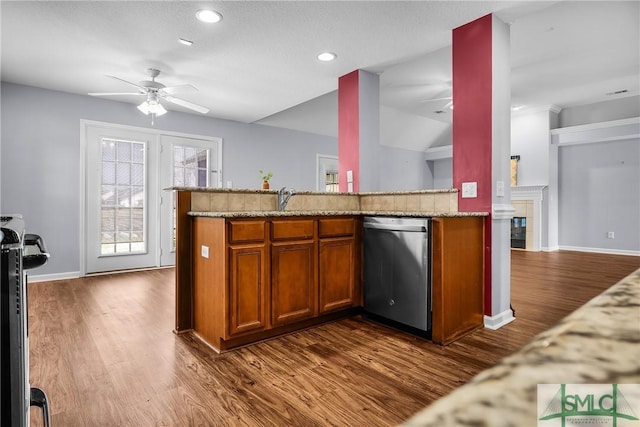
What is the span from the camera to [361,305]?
3.06 meters

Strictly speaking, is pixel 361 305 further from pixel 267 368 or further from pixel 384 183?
pixel 384 183

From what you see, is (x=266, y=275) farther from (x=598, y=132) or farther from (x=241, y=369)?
(x=598, y=132)

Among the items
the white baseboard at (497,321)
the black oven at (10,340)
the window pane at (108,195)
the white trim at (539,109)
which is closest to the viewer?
the black oven at (10,340)

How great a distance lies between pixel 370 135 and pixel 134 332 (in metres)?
3.02

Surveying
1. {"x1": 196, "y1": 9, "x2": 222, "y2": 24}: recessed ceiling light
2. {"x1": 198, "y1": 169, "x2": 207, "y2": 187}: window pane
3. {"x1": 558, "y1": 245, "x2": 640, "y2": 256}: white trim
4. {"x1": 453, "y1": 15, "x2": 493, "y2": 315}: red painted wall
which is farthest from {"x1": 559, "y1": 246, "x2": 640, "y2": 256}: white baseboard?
{"x1": 196, "y1": 9, "x2": 222, "y2": 24}: recessed ceiling light

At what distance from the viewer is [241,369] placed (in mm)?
2080

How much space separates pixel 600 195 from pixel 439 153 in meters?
3.63

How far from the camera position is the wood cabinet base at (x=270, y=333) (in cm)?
236

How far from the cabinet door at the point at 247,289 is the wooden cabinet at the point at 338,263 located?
0.52m

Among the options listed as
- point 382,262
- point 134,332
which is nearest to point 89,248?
point 134,332

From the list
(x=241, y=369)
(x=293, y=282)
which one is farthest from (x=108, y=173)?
(x=241, y=369)

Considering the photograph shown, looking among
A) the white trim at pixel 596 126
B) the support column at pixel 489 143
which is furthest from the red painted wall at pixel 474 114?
the white trim at pixel 596 126

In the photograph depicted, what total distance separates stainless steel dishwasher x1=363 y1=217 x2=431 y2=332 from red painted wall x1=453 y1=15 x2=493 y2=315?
65 cm

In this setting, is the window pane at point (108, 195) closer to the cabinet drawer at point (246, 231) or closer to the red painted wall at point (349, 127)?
the red painted wall at point (349, 127)
